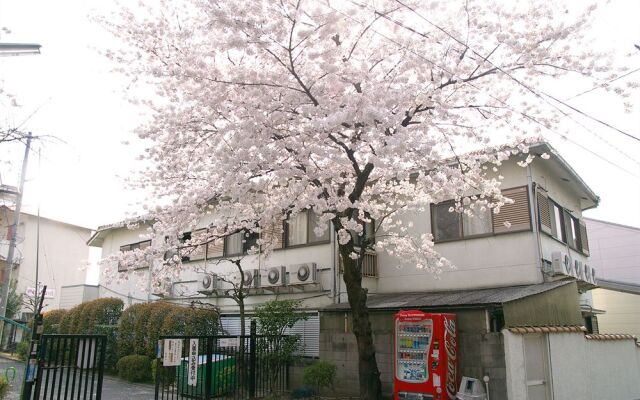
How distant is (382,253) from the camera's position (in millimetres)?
14930

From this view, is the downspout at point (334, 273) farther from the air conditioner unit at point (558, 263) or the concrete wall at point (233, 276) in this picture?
the air conditioner unit at point (558, 263)

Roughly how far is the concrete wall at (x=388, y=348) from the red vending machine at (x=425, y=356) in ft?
0.88

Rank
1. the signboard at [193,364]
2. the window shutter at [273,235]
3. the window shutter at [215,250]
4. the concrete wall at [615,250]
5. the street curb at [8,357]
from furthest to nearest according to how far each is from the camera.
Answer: the concrete wall at [615,250] → the street curb at [8,357] → the window shutter at [215,250] → the window shutter at [273,235] → the signboard at [193,364]

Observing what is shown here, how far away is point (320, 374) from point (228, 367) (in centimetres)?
231

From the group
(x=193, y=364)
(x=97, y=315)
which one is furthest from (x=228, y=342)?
(x=97, y=315)

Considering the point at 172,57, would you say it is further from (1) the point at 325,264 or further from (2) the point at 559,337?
(2) the point at 559,337

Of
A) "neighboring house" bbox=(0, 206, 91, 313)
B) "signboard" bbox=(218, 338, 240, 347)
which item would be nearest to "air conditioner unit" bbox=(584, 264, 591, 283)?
"signboard" bbox=(218, 338, 240, 347)

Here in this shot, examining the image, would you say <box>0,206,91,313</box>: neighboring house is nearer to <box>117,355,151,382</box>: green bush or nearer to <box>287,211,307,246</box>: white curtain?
<box>117,355,151,382</box>: green bush

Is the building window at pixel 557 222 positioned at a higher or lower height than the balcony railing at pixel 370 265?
higher

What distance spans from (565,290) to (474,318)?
3635mm

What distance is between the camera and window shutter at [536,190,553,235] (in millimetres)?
12959

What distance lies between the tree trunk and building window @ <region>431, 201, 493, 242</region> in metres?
4.15

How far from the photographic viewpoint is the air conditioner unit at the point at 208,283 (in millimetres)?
17156

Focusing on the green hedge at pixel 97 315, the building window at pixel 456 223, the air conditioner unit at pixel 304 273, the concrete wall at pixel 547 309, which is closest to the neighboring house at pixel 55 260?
the green hedge at pixel 97 315
